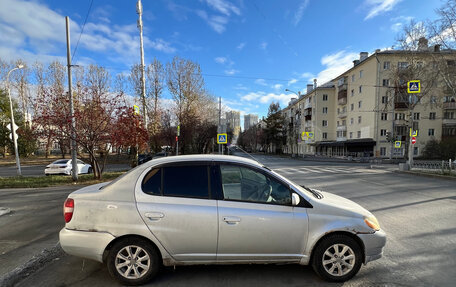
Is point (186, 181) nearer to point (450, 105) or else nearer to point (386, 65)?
point (386, 65)

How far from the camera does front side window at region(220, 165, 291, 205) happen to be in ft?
9.61

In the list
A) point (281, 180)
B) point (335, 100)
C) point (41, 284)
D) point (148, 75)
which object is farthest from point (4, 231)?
point (335, 100)

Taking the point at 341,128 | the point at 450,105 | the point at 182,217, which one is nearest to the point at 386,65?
the point at 341,128

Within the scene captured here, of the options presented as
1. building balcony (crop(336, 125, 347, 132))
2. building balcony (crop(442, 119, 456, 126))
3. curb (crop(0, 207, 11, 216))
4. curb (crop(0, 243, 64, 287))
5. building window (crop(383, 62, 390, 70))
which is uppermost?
building window (crop(383, 62, 390, 70))

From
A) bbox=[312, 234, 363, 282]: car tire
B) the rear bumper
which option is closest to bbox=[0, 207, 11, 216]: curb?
the rear bumper

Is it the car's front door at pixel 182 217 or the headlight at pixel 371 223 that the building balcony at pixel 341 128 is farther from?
the car's front door at pixel 182 217

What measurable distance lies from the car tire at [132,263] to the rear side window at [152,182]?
0.63 m

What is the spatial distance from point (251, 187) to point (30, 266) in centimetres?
354

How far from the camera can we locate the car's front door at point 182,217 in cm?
273

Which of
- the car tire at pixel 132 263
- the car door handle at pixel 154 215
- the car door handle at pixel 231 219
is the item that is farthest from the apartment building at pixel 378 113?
the car tire at pixel 132 263

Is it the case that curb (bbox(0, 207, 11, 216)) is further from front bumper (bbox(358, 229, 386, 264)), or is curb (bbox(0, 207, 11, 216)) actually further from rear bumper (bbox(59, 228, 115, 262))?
front bumper (bbox(358, 229, 386, 264))

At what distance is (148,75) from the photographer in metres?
29.1

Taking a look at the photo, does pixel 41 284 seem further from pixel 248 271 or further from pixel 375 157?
pixel 375 157

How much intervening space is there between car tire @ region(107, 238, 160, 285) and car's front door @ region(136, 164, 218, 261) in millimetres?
235
